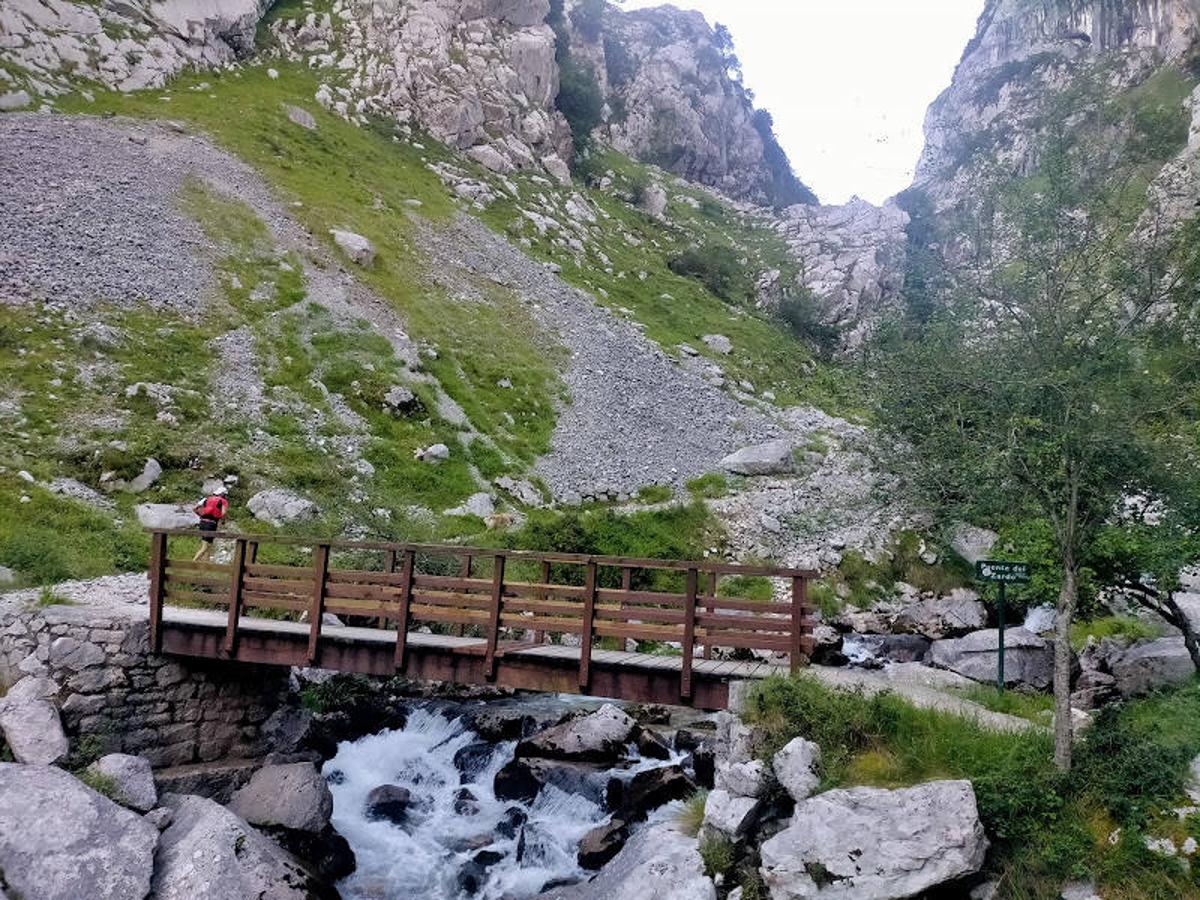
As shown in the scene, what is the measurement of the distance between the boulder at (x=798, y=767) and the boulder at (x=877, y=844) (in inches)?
12.9

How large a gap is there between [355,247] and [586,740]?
37.6 m

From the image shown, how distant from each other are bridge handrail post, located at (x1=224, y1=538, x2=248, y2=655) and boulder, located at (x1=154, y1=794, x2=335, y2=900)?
3462 mm

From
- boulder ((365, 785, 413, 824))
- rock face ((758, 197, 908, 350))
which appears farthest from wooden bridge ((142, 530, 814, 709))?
rock face ((758, 197, 908, 350))

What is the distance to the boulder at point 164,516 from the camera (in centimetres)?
2453

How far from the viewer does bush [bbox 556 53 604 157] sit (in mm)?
97562

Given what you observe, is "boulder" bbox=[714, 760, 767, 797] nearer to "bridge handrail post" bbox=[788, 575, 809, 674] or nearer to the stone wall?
"bridge handrail post" bbox=[788, 575, 809, 674]

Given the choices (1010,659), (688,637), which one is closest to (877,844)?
(688,637)

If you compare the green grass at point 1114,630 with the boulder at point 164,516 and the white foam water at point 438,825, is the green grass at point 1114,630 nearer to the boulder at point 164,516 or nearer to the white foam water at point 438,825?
the white foam water at point 438,825

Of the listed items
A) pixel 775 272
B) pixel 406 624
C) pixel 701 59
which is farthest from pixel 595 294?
pixel 701 59

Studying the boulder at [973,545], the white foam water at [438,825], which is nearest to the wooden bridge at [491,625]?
the white foam water at [438,825]

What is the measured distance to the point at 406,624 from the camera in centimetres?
1605

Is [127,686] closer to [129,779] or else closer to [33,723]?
[33,723]

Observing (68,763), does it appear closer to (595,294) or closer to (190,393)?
(190,393)

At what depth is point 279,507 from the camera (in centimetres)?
2698
